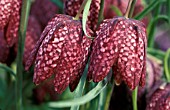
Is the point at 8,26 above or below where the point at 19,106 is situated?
above

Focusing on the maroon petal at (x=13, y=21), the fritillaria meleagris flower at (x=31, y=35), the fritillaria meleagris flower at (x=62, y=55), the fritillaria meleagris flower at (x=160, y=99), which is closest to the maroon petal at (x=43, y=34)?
the fritillaria meleagris flower at (x=62, y=55)

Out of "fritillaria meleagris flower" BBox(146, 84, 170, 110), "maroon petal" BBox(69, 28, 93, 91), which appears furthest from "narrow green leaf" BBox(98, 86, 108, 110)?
"maroon petal" BBox(69, 28, 93, 91)

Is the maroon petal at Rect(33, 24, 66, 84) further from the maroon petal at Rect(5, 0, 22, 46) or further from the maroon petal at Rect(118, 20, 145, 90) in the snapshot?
the maroon petal at Rect(5, 0, 22, 46)

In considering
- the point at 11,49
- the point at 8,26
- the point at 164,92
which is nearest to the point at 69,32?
the point at 8,26

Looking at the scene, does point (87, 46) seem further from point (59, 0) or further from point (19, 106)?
point (59, 0)

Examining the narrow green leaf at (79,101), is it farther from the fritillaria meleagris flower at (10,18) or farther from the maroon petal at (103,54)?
the fritillaria meleagris flower at (10,18)
